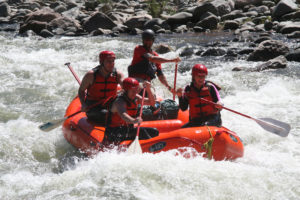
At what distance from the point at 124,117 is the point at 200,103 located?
1115mm

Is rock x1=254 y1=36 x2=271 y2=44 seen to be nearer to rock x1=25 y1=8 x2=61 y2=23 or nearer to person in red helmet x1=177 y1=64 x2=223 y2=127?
person in red helmet x1=177 y1=64 x2=223 y2=127

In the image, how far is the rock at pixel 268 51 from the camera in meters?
11.1

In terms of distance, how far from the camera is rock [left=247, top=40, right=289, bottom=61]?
11.1 meters

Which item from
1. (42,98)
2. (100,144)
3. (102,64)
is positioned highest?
(102,64)

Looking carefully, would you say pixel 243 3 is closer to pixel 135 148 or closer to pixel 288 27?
pixel 288 27

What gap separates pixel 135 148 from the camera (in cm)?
474

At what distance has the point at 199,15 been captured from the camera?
56.4 feet

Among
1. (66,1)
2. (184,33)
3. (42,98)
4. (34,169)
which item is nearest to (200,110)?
(34,169)

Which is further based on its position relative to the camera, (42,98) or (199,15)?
(199,15)

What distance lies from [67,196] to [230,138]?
2.10m

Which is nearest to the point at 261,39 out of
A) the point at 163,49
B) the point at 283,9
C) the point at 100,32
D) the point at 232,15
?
the point at 163,49

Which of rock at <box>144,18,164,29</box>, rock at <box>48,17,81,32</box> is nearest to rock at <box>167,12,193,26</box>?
rock at <box>144,18,164,29</box>

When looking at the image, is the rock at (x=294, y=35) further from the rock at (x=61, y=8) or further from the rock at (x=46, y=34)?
the rock at (x=61, y=8)

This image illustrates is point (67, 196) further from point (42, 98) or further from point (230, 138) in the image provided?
point (42, 98)
